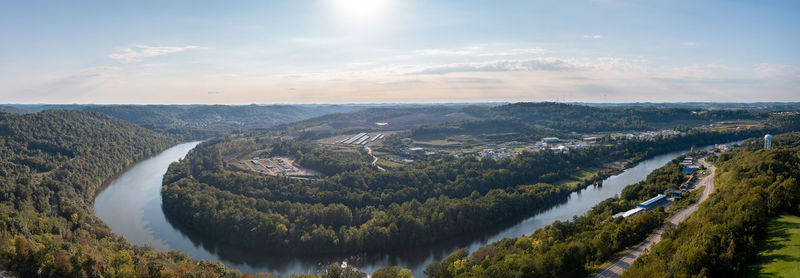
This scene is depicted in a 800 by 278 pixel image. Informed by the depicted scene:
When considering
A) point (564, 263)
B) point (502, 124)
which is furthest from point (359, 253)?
point (502, 124)

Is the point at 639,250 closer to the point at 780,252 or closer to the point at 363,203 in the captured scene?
the point at 780,252

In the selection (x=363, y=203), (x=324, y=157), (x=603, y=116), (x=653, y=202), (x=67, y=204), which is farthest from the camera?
(x=603, y=116)

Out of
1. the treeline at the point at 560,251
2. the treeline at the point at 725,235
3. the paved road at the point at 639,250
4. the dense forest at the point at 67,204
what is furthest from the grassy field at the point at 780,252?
the dense forest at the point at 67,204

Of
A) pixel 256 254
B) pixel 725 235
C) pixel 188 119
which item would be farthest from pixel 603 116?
pixel 188 119

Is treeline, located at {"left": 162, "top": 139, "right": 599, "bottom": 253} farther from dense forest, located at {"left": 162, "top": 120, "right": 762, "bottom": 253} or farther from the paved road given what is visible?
the paved road

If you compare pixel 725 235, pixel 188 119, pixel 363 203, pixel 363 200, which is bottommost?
pixel 363 203

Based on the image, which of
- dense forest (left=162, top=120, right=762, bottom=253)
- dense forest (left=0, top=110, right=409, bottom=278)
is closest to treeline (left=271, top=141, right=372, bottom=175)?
dense forest (left=162, top=120, right=762, bottom=253)

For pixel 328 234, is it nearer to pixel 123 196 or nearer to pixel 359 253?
pixel 359 253

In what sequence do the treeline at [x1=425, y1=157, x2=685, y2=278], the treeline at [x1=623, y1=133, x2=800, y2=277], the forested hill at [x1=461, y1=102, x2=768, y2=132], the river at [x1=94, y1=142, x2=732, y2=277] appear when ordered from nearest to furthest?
1. the treeline at [x1=623, y1=133, x2=800, y2=277]
2. the treeline at [x1=425, y1=157, x2=685, y2=278]
3. the river at [x1=94, y1=142, x2=732, y2=277]
4. the forested hill at [x1=461, y1=102, x2=768, y2=132]
